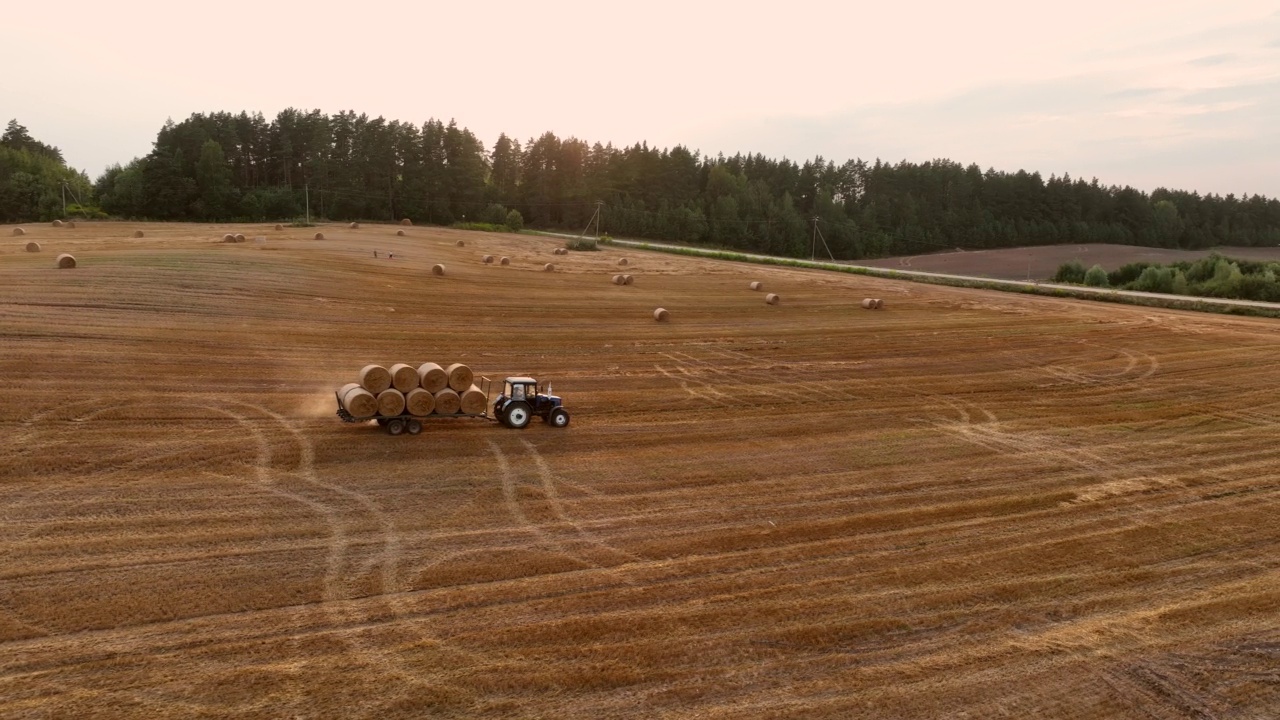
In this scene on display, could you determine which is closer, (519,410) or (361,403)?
(361,403)

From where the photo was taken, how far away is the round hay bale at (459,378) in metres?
19.0

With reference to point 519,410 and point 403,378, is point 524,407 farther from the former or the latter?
point 403,378

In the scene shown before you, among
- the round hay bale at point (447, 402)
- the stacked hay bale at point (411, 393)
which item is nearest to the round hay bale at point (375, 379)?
the stacked hay bale at point (411, 393)

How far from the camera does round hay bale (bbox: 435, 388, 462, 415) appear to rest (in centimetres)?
1892

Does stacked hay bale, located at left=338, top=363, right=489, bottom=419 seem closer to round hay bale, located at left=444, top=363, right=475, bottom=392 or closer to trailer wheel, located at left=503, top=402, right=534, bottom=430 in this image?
round hay bale, located at left=444, top=363, right=475, bottom=392

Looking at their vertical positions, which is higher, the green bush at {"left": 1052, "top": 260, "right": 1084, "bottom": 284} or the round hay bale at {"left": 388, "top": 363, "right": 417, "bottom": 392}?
the green bush at {"left": 1052, "top": 260, "right": 1084, "bottom": 284}

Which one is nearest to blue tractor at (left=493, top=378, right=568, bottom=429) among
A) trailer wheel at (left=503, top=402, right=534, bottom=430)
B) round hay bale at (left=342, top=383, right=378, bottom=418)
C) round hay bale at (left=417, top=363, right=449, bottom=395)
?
trailer wheel at (left=503, top=402, right=534, bottom=430)

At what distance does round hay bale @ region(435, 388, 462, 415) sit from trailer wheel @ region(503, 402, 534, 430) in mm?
1164

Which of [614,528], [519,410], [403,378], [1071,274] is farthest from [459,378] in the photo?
[1071,274]

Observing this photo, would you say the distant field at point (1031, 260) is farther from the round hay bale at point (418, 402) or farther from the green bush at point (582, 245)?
the round hay bale at point (418, 402)

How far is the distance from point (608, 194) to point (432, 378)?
3648 inches

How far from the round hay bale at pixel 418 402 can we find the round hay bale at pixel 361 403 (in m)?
0.70

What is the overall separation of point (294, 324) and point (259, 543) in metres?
16.3

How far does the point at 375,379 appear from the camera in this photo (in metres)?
18.3
